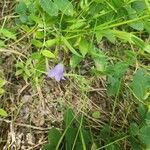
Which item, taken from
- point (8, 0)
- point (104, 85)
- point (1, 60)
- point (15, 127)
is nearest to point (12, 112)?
point (15, 127)

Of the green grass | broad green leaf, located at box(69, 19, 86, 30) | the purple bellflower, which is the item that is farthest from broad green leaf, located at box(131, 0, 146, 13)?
the purple bellflower

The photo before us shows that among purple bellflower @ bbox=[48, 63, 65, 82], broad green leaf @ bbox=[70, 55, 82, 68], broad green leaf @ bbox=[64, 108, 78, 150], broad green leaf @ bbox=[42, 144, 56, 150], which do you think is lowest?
broad green leaf @ bbox=[42, 144, 56, 150]

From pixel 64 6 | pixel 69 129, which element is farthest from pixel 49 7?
pixel 69 129

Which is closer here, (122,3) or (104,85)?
(122,3)

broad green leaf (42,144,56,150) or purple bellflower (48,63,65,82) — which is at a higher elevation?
purple bellflower (48,63,65,82)

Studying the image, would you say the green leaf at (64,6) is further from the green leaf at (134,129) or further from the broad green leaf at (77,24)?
the green leaf at (134,129)

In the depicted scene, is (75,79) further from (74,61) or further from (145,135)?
(145,135)

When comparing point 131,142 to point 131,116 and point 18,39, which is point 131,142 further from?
point 18,39

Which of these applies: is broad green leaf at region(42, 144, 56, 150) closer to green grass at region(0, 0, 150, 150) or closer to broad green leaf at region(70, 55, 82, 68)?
green grass at region(0, 0, 150, 150)
